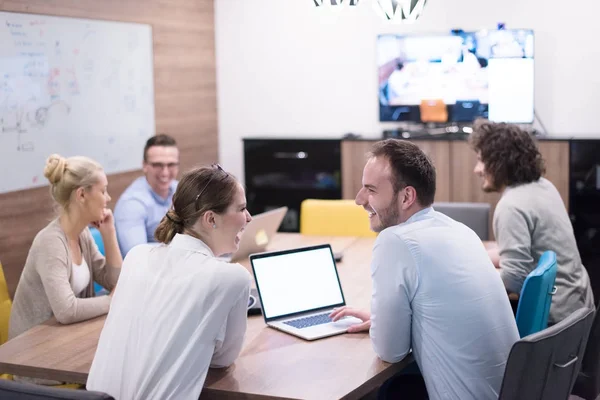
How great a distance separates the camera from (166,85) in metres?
6.42

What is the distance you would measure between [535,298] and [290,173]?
12.6 ft

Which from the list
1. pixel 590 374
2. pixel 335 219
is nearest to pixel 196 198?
pixel 590 374

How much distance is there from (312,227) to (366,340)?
216 centimetres

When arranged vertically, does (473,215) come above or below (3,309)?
above

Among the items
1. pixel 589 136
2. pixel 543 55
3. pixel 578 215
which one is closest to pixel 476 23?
pixel 543 55

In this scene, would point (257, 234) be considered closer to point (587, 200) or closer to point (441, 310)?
point (441, 310)

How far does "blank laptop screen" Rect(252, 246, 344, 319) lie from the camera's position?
9.89 ft

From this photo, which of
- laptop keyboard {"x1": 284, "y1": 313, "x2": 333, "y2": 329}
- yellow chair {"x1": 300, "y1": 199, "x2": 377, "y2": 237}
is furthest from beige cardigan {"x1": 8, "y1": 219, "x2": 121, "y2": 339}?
yellow chair {"x1": 300, "y1": 199, "x2": 377, "y2": 237}

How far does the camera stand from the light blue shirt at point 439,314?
2471 millimetres

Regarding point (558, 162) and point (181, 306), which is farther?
point (558, 162)

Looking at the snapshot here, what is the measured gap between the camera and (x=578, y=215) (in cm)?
587

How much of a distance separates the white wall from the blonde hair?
11.3 feet

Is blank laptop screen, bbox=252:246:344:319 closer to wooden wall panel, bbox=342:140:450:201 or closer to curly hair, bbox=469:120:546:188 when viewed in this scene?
curly hair, bbox=469:120:546:188

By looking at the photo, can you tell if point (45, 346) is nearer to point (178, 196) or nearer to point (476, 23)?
point (178, 196)
